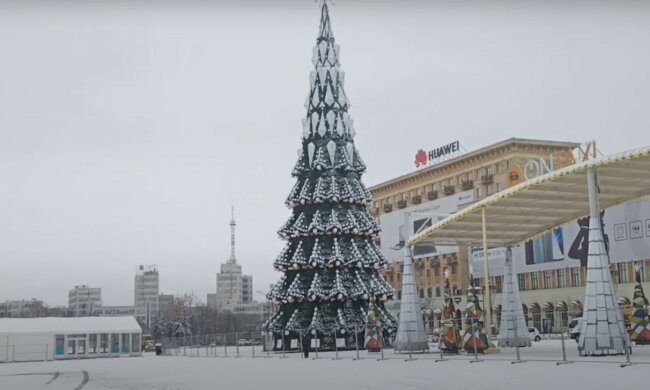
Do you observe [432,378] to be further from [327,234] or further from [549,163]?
[327,234]

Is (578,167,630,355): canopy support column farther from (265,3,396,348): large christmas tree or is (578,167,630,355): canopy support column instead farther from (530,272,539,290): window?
(530,272,539,290): window

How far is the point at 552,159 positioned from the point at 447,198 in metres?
59.5

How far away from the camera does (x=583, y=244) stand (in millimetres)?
66688

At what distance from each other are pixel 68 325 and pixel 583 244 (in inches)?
1670

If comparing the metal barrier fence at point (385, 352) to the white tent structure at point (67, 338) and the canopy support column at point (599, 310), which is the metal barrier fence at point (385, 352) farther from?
the white tent structure at point (67, 338)

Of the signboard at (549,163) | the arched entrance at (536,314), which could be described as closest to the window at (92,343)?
the arched entrance at (536,314)

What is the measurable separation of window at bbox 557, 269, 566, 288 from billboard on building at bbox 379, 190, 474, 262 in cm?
1318

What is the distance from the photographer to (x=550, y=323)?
235 feet

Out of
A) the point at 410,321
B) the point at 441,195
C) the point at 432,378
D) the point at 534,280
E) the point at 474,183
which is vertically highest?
the point at 474,183

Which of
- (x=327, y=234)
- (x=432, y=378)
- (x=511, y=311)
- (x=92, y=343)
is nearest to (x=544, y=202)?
(x=511, y=311)

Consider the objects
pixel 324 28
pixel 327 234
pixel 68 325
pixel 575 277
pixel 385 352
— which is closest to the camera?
pixel 385 352

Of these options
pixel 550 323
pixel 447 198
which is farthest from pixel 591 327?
pixel 447 198

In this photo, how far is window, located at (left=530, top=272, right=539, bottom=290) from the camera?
7462 centimetres

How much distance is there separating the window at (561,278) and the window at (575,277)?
3.51 feet
